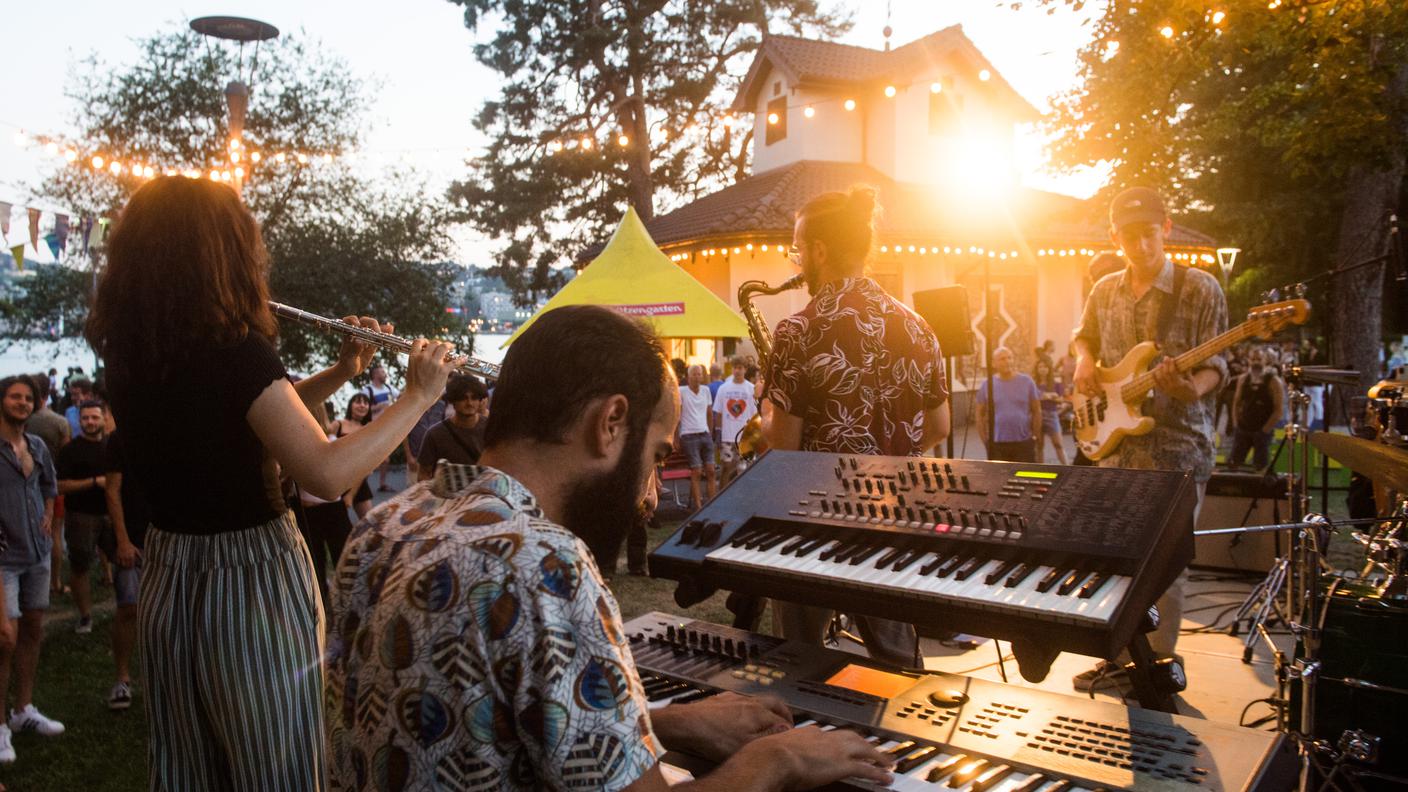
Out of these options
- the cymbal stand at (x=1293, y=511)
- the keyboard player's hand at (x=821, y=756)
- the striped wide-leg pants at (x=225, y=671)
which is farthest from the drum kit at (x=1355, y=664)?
the striped wide-leg pants at (x=225, y=671)

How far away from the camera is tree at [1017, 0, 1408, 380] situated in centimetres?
823

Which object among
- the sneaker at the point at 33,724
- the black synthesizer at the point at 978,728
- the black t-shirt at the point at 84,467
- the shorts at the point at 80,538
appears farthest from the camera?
the black t-shirt at the point at 84,467

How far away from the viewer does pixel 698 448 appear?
11852mm

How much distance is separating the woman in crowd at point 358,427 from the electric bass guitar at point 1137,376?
404cm

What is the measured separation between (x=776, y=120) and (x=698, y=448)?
511 inches

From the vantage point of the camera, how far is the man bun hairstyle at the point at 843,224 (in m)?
3.27

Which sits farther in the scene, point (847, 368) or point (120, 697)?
point (120, 697)

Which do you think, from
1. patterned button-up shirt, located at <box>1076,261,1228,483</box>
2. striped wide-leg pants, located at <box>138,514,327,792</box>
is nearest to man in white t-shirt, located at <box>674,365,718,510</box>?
patterned button-up shirt, located at <box>1076,261,1228,483</box>

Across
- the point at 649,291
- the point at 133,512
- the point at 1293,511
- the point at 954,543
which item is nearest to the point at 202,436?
the point at 954,543

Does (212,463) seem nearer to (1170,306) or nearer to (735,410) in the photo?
(1170,306)

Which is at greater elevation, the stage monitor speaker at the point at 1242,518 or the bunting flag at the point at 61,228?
the bunting flag at the point at 61,228

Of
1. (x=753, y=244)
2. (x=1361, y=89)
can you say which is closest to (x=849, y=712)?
(x=1361, y=89)

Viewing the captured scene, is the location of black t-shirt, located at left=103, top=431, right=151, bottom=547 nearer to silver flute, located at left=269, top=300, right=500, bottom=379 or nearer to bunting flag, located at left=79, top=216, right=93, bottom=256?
silver flute, located at left=269, top=300, right=500, bottom=379

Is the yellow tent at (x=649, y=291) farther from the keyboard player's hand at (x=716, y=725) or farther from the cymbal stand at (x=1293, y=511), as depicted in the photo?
the keyboard player's hand at (x=716, y=725)
